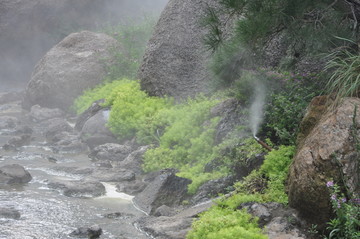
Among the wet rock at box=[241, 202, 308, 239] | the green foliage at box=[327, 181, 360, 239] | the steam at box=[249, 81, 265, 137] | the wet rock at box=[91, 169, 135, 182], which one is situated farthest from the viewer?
the wet rock at box=[91, 169, 135, 182]

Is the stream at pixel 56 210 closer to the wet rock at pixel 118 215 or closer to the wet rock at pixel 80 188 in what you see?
the wet rock at pixel 118 215

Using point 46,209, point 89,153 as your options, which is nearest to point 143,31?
point 89,153

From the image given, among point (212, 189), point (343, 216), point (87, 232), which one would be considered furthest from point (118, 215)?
point (343, 216)

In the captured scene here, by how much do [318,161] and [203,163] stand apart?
13.9 feet

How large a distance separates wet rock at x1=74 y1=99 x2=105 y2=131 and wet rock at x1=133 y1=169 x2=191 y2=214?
7.04 metres

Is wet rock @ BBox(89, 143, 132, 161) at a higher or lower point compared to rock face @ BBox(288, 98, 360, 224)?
lower

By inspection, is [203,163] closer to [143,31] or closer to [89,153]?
[89,153]

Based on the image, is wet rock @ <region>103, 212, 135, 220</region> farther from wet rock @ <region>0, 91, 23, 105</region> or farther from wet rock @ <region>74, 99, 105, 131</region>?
wet rock @ <region>0, 91, 23, 105</region>

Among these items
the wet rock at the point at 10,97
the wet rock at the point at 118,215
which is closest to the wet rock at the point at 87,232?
the wet rock at the point at 118,215

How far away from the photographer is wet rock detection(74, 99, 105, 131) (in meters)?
15.8

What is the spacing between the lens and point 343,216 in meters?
5.54

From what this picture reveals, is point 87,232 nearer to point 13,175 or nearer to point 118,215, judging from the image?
point 118,215

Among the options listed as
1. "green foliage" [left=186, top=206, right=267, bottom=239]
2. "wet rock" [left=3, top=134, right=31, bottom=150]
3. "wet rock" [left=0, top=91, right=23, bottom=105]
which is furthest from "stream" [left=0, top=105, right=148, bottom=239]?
"wet rock" [left=0, top=91, right=23, bottom=105]

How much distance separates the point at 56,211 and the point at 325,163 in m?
4.87
